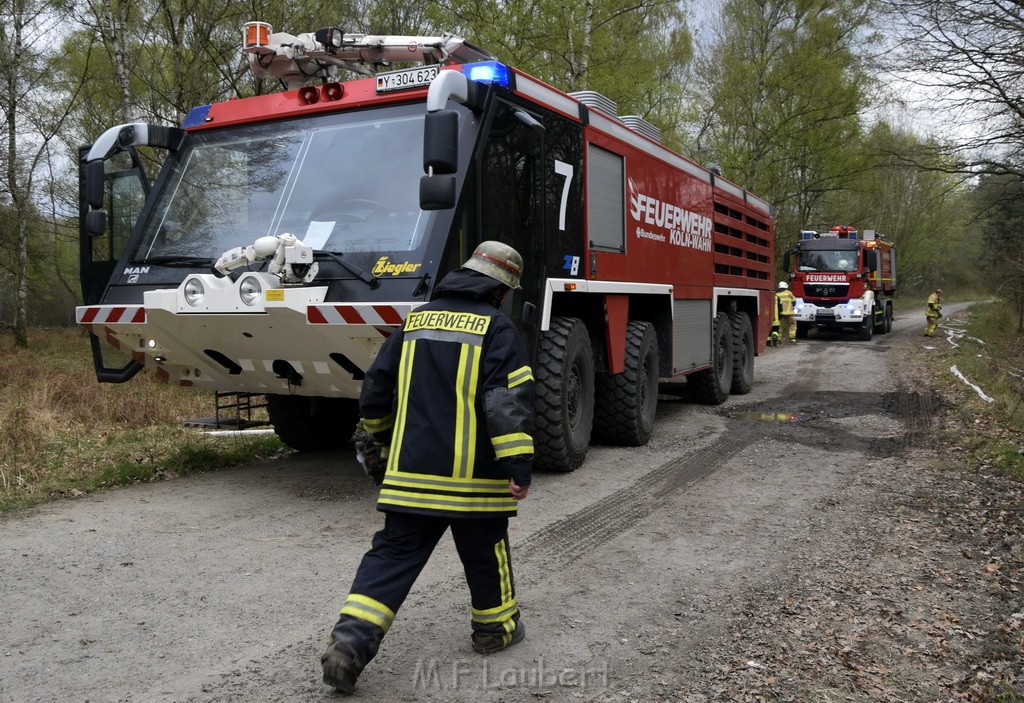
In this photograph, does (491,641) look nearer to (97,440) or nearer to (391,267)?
(391,267)

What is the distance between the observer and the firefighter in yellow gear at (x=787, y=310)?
22.9 meters

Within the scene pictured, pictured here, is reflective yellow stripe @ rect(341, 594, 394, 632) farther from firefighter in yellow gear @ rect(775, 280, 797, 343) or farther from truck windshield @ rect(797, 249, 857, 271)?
truck windshield @ rect(797, 249, 857, 271)

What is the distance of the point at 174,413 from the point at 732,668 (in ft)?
23.2

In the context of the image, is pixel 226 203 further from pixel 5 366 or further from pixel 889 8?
pixel 889 8

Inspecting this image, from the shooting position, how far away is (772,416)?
33.0 ft

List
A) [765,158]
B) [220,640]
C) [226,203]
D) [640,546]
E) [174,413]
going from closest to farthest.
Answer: [220,640], [640,546], [226,203], [174,413], [765,158]

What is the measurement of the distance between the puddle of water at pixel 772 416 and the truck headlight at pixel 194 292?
6.49 meters

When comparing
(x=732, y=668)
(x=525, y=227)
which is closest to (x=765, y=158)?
(x=525, y=227)

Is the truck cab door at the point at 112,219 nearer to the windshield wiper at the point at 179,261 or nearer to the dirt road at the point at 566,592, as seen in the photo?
the windshield wiper at the point at 179,261

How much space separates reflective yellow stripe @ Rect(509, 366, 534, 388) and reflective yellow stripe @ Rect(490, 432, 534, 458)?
0.20 metres

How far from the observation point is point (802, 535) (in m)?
5.21

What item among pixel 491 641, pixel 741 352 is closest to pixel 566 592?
pixel 491 641

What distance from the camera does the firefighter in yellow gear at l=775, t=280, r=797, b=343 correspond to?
22.9 metres

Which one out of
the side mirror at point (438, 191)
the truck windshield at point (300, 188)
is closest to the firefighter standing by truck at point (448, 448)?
the side mirror at point (438, 191)
